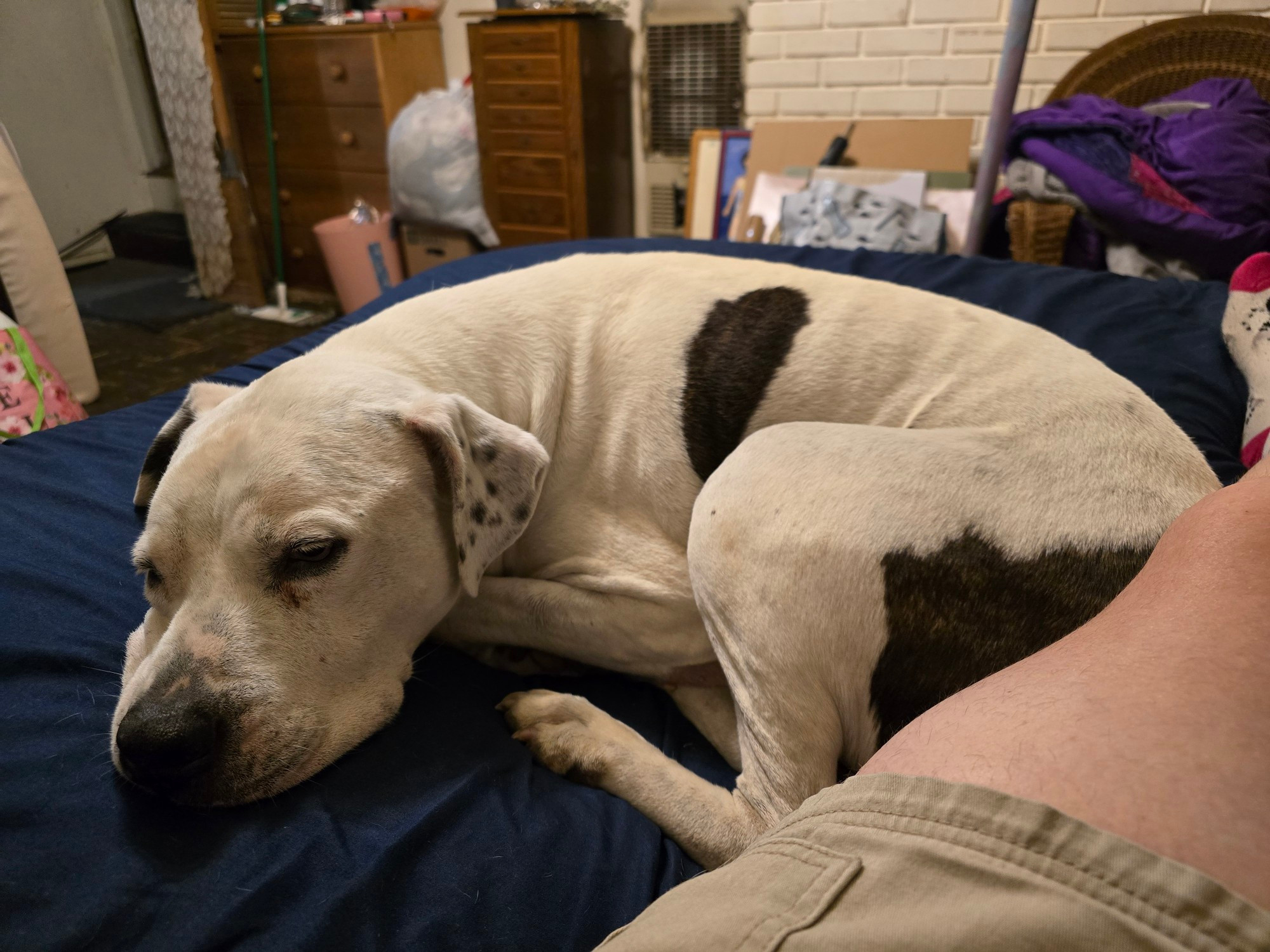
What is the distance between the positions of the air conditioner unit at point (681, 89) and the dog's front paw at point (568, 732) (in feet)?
15.0

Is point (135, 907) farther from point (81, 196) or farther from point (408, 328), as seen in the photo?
point (81, 196)

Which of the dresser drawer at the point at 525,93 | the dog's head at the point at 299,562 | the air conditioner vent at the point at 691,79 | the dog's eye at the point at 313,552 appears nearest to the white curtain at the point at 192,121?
the dog's head at the point at 299,562

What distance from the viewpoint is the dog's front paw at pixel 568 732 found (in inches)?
49.3

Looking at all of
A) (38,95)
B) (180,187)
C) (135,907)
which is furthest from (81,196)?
(135,907)

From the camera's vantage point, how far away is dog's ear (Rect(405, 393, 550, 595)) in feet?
4.05

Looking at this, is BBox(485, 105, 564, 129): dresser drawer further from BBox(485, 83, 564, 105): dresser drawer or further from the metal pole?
the metal pole

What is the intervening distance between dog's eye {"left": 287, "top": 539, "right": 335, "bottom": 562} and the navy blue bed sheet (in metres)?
0.30

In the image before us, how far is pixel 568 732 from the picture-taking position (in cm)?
128

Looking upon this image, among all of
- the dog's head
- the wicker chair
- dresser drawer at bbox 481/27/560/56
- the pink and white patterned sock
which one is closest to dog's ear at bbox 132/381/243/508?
the dog's head

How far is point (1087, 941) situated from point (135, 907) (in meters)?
0.94

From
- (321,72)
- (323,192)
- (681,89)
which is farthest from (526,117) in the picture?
(323,192)

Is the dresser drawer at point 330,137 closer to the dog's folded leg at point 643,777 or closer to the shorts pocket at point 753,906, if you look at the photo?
the dog's folded leg at point 643,777

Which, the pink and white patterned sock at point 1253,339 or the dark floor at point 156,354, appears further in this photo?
the dark floor at point 156,354

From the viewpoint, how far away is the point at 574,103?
453 centimetres
